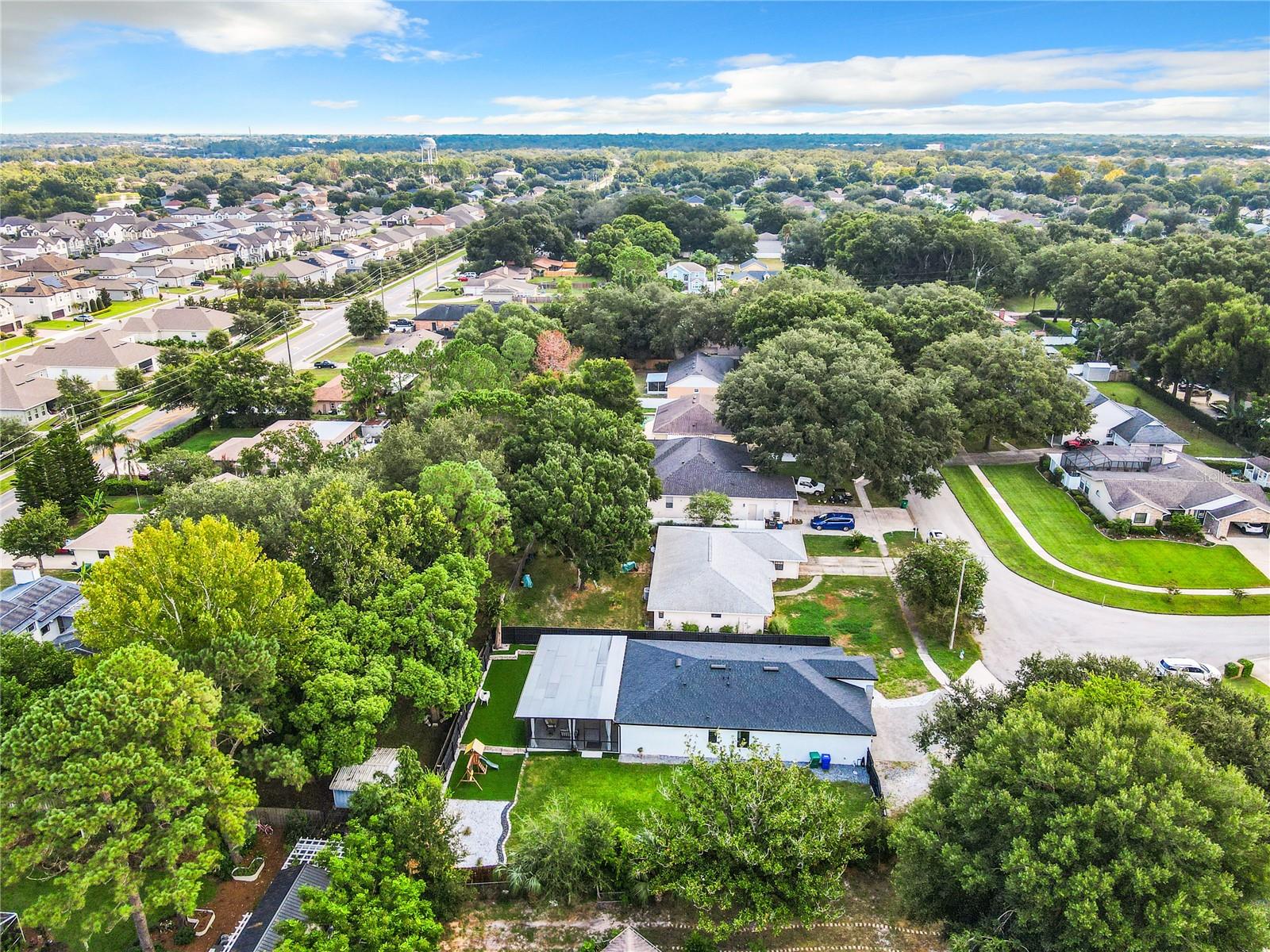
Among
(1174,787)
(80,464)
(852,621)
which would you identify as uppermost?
(1174,787)

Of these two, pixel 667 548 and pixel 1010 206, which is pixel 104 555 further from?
pixel 1010 206

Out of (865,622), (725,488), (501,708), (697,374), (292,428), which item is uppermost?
(292,428)

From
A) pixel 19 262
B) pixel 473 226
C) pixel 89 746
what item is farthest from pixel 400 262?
pixel 89 746

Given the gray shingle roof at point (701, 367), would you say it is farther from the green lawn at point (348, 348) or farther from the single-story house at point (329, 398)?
the green lawn at point (348, 348)

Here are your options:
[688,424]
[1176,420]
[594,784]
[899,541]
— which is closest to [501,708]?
[594,784]

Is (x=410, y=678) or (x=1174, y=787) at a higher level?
(x=1174, y=787)

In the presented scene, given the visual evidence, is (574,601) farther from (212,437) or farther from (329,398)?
(212,437)
